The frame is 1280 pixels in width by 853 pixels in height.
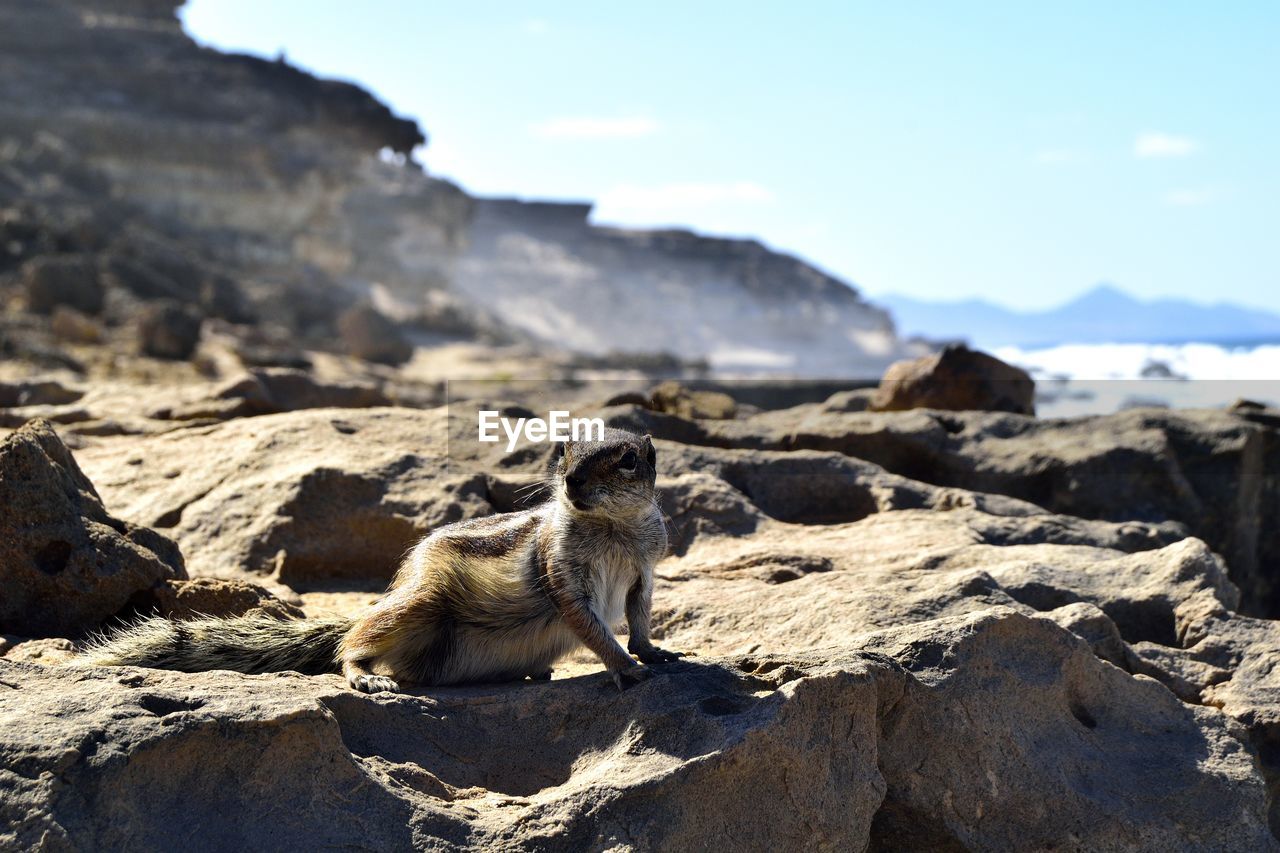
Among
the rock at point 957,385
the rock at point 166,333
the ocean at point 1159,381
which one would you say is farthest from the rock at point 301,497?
the rock at point 166,333

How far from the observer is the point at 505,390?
71.9ft

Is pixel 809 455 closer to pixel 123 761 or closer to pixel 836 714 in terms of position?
pixel 836 714

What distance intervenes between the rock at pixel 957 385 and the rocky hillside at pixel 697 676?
5.44 feet

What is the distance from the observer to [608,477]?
3.58 m

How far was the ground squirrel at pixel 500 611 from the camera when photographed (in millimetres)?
3576

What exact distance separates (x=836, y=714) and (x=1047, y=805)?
2.41 ft

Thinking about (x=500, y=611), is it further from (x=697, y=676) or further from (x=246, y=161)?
(x=246, y=161)

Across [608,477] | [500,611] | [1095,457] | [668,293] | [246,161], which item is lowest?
[500,611]

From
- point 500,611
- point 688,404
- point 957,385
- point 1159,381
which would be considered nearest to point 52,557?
point 500,611

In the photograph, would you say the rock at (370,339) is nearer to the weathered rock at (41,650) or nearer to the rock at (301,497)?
the rock at (301,497)

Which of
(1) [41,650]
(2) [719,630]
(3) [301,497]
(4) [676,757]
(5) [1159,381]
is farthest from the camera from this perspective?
(5) [1159,381]

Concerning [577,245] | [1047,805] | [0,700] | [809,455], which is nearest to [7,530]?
[0,700]

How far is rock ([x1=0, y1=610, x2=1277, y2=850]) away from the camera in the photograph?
8.78ft

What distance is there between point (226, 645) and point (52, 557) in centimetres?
87
